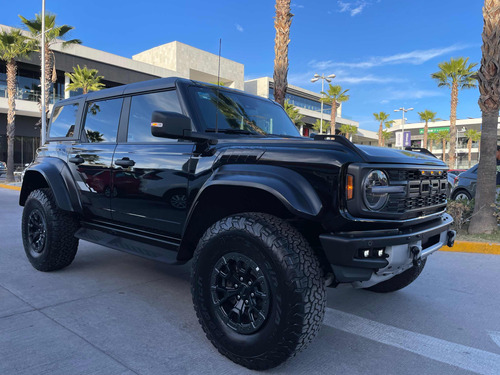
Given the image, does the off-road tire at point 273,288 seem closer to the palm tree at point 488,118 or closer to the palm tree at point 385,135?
the palm tree at point 488,118

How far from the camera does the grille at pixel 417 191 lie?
242 cm

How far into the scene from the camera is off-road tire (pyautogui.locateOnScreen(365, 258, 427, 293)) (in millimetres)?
3572

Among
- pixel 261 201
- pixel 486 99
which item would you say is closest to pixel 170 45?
pixel 486 99

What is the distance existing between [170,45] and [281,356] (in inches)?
1666

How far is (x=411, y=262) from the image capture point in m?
2.45

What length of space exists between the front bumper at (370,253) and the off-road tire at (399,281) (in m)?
1.19

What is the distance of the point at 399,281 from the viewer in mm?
3717

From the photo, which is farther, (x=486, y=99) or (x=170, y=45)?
(x=170, y=45)

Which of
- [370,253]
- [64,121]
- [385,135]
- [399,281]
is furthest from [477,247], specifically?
[385,135]

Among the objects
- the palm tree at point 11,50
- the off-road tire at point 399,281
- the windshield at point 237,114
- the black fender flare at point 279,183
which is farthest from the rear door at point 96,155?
the palm tree at point 11,50

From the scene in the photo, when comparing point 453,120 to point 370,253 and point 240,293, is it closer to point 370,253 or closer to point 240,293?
point 370,253

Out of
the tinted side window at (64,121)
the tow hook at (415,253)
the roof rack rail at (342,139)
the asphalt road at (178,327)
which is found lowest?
the asphalt road at (178,327)

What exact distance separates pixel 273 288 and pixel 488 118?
6.65 meters

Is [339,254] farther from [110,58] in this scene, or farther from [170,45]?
[170,45]
